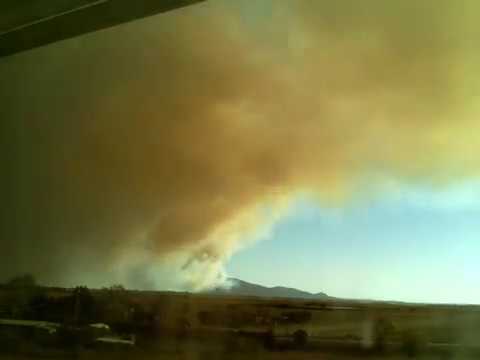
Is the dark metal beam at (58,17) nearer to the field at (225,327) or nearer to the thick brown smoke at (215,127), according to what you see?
the thick brown smoke at (215,127)

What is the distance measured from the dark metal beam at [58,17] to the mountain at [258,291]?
99 cm

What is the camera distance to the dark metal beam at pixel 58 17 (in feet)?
7.62

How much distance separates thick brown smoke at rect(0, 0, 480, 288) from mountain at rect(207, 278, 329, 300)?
2.4 inches

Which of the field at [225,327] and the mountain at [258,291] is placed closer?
the field at [225,327]

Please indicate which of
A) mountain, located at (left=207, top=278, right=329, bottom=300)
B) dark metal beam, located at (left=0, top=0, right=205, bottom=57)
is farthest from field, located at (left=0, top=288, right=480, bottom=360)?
dark metal beam, located at (left=0, top=0, right=205, bottom=57)

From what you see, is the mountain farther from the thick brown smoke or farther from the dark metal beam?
the dark metal beam

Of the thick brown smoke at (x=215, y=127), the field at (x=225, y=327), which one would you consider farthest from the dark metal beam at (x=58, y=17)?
the field at (x=225, y=327)

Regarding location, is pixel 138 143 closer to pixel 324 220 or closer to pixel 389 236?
pixel 324 220

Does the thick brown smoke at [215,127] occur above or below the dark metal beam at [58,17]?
below

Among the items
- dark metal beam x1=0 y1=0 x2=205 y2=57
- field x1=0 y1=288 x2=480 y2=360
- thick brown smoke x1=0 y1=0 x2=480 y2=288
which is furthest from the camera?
dark metal beam x1=0 y1=0 x2=205 y2=57

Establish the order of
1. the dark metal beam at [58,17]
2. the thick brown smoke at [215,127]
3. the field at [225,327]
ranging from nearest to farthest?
the field at [225,327]
the thick brown smoke at [215,127]
the dark metal beam at [58,17]

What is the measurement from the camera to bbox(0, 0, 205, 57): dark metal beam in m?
2.32

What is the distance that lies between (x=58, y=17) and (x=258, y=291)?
1.33m

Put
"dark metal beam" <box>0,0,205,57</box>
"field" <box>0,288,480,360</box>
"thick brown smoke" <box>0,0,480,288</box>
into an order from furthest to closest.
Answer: "dark metal beam" <box>0,0,205,57</box> < "thick brown smoke" <box>0,0,480,288</box> < "field" <box>0,288,480,360</box>
